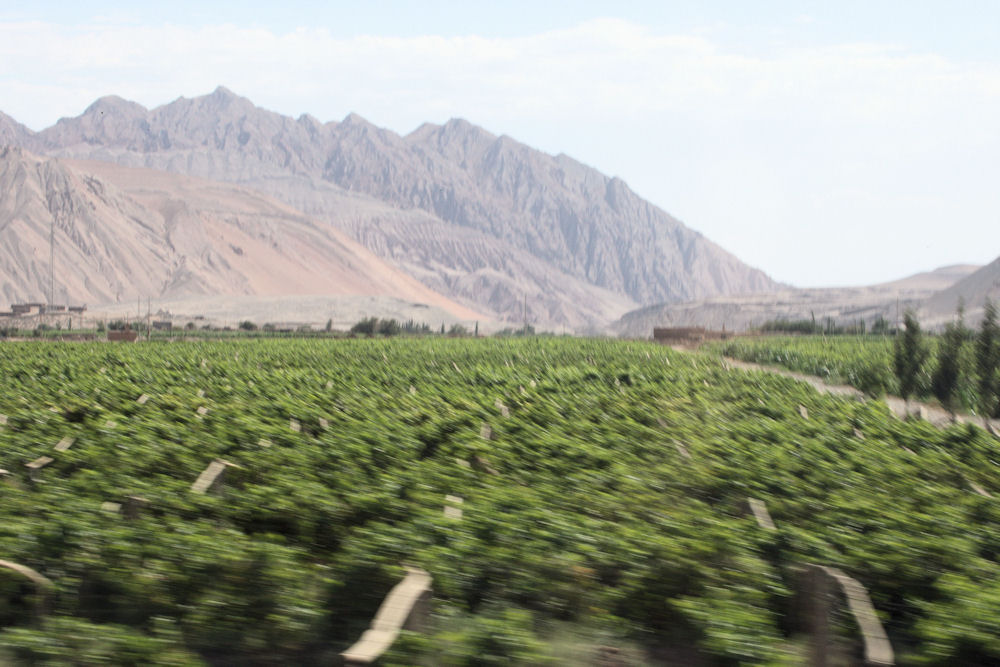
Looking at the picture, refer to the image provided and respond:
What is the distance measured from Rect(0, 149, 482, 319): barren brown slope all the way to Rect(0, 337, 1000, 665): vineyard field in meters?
96.6

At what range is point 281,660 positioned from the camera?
3592 mm

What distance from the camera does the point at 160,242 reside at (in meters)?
110

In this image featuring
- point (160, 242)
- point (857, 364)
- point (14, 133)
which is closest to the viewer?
point (857, 364)

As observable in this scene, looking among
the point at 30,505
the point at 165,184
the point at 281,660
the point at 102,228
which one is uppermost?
the point at 165,184

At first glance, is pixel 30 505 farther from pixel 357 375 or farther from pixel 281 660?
pixel 357 375

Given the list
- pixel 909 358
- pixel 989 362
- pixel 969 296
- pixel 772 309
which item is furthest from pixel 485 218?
pixel 989 362

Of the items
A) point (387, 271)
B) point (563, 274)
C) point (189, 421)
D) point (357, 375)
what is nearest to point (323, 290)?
point (387, 271)

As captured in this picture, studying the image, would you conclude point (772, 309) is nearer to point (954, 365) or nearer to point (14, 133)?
point (954, 365)

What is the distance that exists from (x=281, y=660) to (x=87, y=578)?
1.02m

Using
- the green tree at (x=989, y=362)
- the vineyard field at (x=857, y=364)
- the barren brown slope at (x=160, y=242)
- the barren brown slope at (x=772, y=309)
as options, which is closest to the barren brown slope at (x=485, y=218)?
the barren brown slope at (x=160, y=242)

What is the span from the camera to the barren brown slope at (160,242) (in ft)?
318

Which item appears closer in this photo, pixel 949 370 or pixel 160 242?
pixel 949 370

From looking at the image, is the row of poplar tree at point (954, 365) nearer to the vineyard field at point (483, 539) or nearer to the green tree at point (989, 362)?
the green tree at point (989, 362)

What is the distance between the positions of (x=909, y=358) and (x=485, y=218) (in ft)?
505
